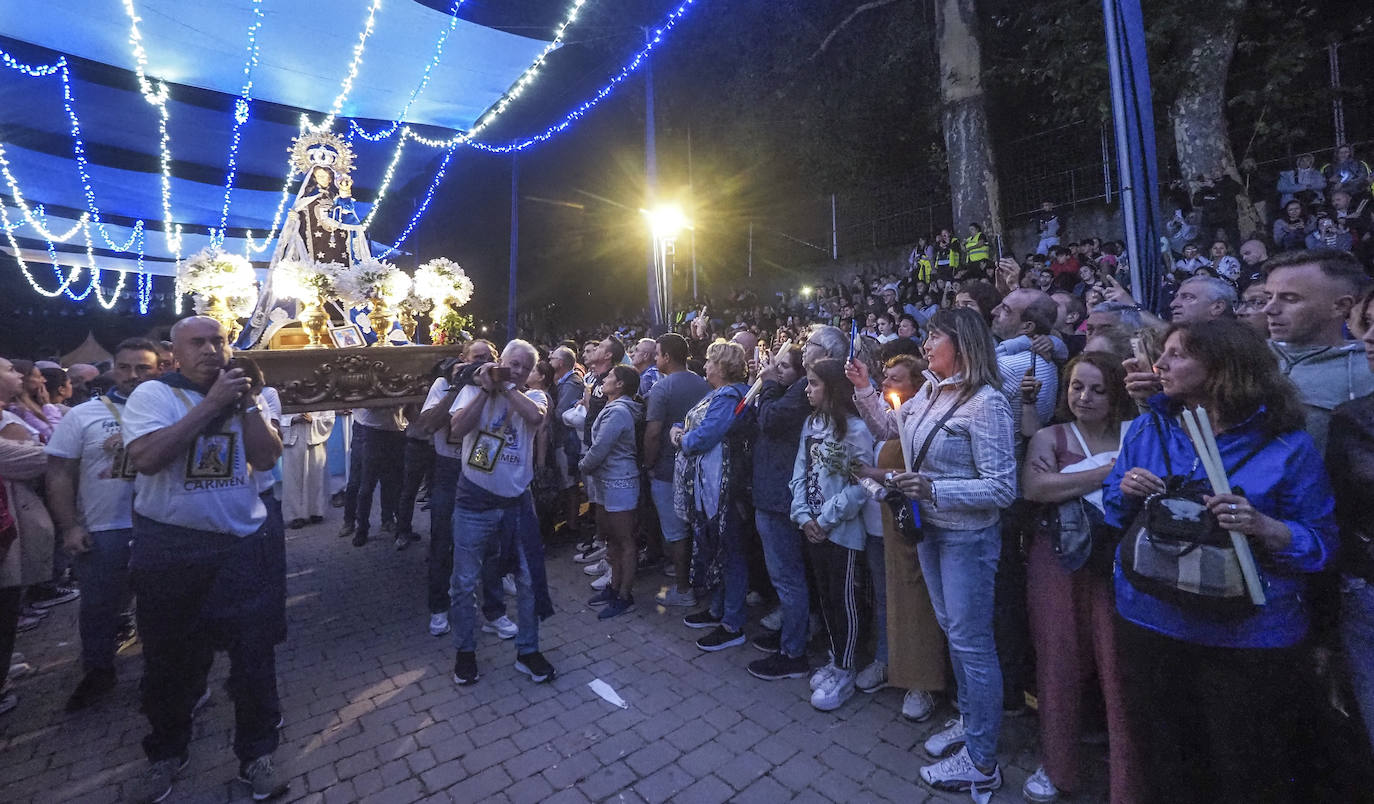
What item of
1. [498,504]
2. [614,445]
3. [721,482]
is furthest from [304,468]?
[721,482]

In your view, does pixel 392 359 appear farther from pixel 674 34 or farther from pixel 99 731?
pixel 674 34

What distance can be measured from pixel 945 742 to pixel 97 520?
194 inches

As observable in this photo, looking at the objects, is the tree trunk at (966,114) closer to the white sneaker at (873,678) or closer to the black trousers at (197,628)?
the white sneaker at (873,678)

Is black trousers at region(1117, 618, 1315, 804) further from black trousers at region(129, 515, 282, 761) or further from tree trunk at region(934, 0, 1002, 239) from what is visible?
tree trunk at region(934, 0, 1002, 239)

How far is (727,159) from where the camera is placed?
1827cm

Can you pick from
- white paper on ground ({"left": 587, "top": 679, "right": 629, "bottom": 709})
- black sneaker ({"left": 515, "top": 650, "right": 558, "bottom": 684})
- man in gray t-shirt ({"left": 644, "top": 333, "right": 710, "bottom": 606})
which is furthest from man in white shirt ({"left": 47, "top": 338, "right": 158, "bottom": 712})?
man in gray t-shirt ({"left": 644, "top": 333, "right": 710, "bottom": 606})

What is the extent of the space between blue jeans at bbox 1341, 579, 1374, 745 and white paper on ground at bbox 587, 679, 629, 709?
3.01m

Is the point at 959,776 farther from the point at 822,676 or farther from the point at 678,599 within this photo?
the point at 678,599

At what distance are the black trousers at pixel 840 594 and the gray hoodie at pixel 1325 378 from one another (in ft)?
6.49

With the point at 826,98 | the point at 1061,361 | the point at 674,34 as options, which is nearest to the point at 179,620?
the point at 1061,361

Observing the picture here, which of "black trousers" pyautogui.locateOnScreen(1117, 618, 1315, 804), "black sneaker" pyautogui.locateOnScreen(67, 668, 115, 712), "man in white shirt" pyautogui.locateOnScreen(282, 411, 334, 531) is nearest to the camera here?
"black trousers" pyautogui.locateOnScreen(1117, 618, 1315, 804)

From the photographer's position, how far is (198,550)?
8.91 ft

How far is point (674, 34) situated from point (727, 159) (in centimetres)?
363

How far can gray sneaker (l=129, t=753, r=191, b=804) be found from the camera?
275 cm
